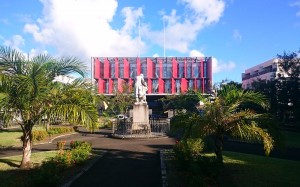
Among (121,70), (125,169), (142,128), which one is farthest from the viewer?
(121,70)

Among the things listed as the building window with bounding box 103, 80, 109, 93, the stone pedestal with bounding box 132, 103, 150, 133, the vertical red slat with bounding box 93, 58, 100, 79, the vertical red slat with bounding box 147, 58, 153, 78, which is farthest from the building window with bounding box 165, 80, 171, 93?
the stone pedestal with bounding box 132, 103, 150, 133

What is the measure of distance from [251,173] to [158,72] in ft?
230

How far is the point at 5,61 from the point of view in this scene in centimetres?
1167

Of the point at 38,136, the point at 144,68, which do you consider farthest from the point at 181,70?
the point at 38,136

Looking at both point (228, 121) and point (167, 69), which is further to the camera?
point (167, 69)

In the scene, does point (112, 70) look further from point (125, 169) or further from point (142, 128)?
point (125, 169)

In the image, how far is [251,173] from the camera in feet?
36.1

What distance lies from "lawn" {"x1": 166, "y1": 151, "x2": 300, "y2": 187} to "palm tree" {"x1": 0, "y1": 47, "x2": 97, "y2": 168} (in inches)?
137

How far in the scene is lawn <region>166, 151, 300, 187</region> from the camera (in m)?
9.69

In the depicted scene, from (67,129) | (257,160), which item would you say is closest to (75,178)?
(257,160)

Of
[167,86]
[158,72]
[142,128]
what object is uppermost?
[158,72]

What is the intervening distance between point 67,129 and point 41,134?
23.4ft

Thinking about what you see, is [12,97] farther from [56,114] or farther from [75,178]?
[75,178]

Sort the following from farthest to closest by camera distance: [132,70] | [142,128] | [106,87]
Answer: [106,87]
[132,70]
[142,128]
